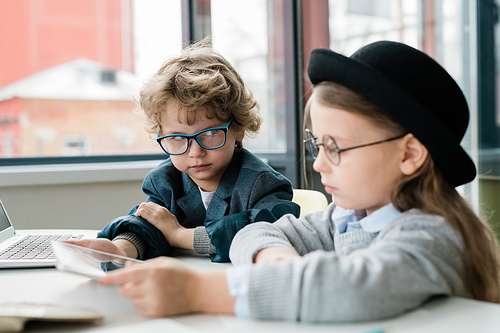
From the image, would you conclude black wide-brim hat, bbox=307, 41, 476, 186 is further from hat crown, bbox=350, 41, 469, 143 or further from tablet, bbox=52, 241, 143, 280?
tablet, bbox=52, 241, 143, 280

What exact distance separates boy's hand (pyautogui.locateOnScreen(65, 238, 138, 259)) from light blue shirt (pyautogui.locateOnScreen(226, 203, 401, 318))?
1.23 feet

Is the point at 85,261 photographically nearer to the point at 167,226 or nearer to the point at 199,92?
the point at 167,226

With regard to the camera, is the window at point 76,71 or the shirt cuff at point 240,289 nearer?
the shirt cuff at point 240,289

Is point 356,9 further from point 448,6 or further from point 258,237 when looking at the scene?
point 258,237

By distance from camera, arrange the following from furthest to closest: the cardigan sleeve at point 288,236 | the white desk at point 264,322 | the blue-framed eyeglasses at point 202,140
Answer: the blue-framed eyeglasses at point 202,140
the cardigan sleeve at point 288,236
the white desk at point 264,322

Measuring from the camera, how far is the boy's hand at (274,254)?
664 millimetres

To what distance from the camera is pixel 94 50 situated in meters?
2.73

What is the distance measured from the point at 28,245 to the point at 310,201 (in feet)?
2.64

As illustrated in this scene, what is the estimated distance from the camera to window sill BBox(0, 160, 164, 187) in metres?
2.19

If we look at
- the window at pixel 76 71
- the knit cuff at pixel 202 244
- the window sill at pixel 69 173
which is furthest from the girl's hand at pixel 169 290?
the window at pixel 76 71

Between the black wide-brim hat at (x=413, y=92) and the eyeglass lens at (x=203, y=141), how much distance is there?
1.59ft

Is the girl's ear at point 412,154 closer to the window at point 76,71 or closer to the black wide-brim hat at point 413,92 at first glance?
the black wide-brim hat at point 413,92

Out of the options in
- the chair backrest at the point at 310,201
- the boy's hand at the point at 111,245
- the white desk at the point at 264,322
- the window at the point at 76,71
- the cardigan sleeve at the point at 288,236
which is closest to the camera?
the white desk at the point at 264,322

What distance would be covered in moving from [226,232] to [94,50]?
2.19 m
